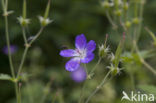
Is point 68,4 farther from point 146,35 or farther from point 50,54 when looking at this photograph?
point 146,35

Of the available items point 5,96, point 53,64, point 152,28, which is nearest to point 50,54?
point 53,64

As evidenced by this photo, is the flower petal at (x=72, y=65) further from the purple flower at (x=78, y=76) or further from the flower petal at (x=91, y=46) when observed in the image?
the purple flower at (x=78, y=76)

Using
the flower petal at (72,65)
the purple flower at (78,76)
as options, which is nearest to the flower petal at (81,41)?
the flower petal at (72,65)

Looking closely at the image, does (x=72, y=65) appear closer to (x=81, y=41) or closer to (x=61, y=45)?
(x=81, y=41)

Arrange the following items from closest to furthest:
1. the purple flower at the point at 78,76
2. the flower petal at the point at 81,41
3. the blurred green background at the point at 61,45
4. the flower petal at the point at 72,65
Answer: the flower petal at the point at 72,65 < the flower petal at the point at 81,41 < the blurred green background at the point at 61,45 < the purple flower at the point at 78,76

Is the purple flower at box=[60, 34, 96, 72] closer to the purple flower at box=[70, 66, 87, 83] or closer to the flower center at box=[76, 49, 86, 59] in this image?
the flower center at box=[76, 49, 86, 59]

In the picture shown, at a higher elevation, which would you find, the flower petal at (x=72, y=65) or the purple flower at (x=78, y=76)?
the flower petal at (x=72, y=65)

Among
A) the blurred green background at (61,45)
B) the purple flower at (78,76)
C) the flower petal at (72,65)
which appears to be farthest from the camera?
the purple flower at (78,76)

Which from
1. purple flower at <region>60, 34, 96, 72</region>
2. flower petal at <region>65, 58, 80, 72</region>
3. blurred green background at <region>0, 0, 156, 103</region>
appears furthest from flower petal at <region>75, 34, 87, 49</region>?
blurred green background at <region>0, 0, 156, 103</region>

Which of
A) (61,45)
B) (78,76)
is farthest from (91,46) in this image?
(78,76)
